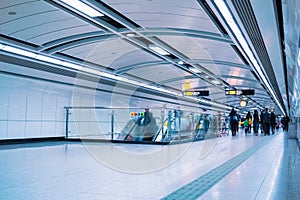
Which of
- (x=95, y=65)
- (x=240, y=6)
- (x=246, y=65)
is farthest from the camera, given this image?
(x=246, y=65)

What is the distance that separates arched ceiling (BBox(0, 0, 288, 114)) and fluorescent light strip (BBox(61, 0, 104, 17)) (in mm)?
77

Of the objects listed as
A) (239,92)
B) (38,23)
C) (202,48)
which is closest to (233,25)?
(202,48)

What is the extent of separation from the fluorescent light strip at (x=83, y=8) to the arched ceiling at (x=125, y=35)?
0.08m

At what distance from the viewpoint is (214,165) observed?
691 cm

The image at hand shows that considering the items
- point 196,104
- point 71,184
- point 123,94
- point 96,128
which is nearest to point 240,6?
point 71,184

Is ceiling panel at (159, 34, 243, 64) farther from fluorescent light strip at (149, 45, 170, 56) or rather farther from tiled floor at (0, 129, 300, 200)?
tiled floor at (0, 129, 300, 200)

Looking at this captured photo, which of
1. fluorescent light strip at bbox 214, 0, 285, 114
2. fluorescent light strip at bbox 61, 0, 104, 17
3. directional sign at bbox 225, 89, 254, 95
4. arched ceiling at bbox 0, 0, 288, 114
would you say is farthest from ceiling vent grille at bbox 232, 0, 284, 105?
directional sign at bbox 225, 89, 254, 95

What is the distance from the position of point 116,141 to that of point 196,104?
78.0 feet

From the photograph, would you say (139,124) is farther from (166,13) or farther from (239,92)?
(239,92)

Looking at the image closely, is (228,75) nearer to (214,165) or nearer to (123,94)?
(123,94)

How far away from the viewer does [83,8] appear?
8.12 m

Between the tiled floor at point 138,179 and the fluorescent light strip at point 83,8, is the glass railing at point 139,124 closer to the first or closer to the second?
the fluorescent light strip at point 83,8

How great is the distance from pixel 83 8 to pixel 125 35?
271 cm

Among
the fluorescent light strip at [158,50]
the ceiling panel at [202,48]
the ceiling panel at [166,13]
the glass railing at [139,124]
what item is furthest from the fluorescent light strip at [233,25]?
the glass railing at [139,124]
